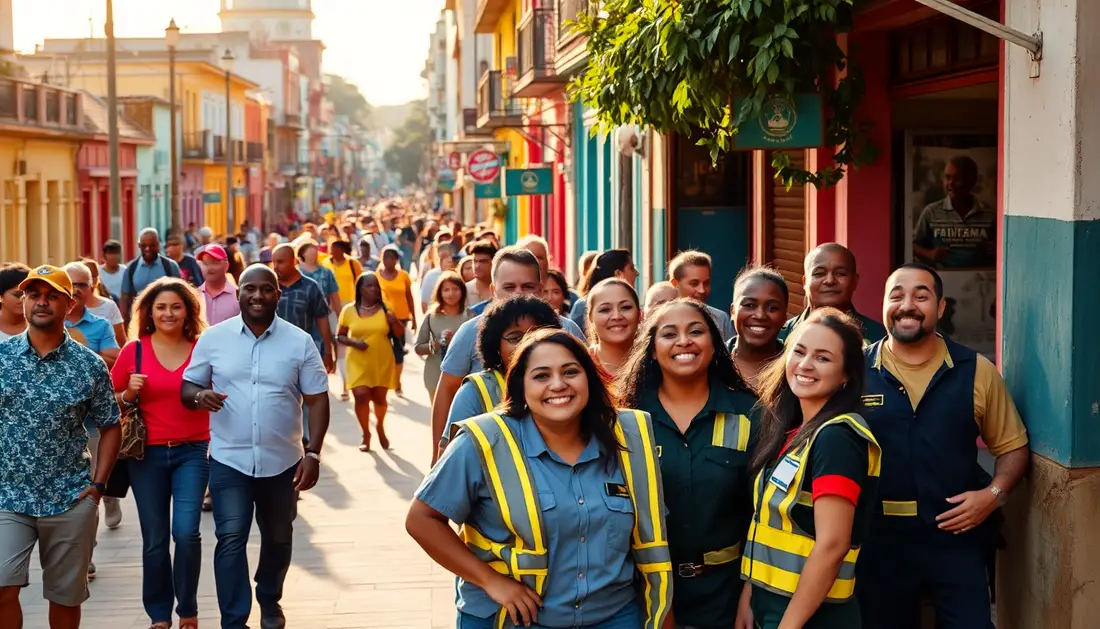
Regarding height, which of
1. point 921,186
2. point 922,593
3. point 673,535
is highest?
point 921,186

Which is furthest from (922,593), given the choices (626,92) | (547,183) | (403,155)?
(403,155)

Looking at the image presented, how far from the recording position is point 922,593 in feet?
19.7

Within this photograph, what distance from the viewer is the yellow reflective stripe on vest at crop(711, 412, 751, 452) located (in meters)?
5.14

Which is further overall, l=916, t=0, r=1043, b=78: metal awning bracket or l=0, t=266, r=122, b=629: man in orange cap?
l=0, t=266, r=122, b=629: man in orange cap

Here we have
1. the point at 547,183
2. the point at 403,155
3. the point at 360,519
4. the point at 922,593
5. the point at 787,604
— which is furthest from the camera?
the point at 403,155

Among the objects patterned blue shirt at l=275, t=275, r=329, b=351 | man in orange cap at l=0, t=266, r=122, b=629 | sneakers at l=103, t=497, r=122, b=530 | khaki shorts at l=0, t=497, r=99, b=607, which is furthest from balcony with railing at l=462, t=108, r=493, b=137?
khaki shorts at l=0, t=497, r=99, b=607

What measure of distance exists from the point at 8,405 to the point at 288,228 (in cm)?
5220

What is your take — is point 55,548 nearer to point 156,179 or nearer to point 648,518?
point 648,518

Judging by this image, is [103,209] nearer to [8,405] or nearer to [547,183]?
[547,183]

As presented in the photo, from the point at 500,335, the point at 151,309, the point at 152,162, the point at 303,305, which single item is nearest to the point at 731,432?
the point at 500,335

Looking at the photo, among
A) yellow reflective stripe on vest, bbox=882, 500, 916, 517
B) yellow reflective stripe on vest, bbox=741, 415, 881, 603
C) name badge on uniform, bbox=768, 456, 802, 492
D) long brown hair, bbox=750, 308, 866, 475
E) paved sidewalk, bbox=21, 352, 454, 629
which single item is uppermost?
long brown hair, bbox=750, 308, 866, 475

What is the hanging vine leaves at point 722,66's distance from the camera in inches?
306

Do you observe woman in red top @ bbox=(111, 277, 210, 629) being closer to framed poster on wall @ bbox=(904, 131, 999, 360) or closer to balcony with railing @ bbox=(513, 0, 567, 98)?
framed poster on wall @ bbox=(904, 131, 999, 360)

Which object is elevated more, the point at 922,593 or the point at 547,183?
the point at 547,183
